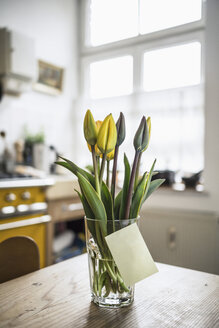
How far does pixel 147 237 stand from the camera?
2.49 meters

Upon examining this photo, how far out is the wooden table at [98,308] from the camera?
577mm

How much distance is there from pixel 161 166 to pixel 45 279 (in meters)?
2.13

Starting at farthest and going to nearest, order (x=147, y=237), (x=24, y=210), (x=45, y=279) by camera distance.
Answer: (x=147, y=237) < (x=24, y=210) < (x=45, y=279)

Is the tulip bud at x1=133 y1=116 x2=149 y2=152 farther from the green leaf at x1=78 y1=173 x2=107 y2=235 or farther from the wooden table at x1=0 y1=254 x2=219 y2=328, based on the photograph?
the wooden table at x1=0 y1=254 x2=219 y2=328

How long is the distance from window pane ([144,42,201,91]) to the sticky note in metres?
2.23

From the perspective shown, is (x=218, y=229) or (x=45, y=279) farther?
(x=218, y=229)

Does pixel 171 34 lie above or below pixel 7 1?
below

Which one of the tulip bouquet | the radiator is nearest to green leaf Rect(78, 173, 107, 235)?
the tulip bouquet

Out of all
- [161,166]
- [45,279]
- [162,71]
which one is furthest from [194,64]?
[45,279]

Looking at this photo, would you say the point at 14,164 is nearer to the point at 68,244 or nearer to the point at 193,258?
the point at 68,244

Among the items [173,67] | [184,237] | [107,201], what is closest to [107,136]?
[107,201]

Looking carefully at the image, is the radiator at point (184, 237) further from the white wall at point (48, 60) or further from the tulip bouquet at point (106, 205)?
the tulip bouquet at point (106, 205)

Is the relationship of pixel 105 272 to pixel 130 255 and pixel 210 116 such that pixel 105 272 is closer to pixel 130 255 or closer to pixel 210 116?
pixel 130 255

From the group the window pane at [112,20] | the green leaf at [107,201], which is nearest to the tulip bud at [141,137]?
the green leaf at [107,201]
